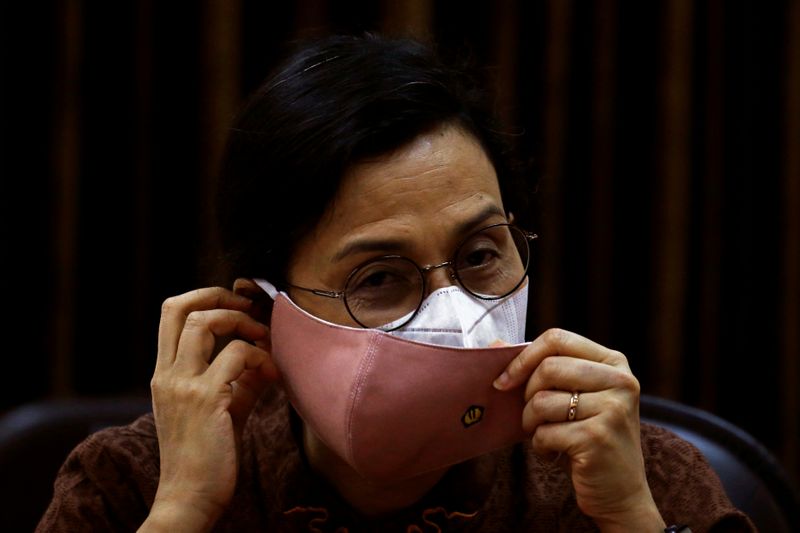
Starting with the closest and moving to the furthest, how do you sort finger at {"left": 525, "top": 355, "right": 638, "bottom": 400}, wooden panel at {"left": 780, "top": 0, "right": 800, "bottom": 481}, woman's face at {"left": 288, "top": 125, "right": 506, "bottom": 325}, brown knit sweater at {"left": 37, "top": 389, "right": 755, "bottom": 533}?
finger at {"left": 525, "top": 355, "right": 638, "bottom": 400} → woman's face at {"left": 288, "top": 125, "right": 506, "bottom": 325} → brown knit sweater at {"left": 37, "top": 389, "right": 755, "bottom": 533} → wooden panel at {"left": 780, "top": 0, "right": 800, "bottom": 481}

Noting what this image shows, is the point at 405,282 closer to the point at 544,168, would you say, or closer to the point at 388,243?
the point at 388,243

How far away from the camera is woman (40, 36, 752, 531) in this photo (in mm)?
1265

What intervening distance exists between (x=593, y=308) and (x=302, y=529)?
1.46m

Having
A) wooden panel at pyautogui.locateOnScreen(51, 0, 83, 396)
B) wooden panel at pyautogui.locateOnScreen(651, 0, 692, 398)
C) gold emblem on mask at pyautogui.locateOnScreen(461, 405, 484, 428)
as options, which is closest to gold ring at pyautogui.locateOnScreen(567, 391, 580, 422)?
gold emblem on mask at pyautogui.locateOnScreen(461, 405, 484, 428)


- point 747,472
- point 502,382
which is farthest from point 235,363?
point 747,472

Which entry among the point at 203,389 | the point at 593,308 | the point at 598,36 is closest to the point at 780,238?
the point at 593,308

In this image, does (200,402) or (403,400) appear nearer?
(403,400)

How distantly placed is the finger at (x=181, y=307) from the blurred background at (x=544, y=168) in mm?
1005

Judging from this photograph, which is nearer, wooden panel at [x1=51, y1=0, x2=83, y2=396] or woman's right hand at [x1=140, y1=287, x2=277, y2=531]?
woman's right hand at [x1=140, y1=287, x2=277, y2=531]

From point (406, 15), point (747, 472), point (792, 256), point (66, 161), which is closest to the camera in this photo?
point (747, 472)

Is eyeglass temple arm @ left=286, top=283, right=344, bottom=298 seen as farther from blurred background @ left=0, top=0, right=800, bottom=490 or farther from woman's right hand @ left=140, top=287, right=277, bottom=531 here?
blurred background @ left=0, top=0, right=800, bottom=490

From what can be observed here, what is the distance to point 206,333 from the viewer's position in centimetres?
142

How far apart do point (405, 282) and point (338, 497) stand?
39cm

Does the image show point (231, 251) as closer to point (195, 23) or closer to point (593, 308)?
point (195, 23)
